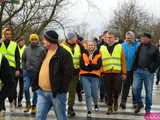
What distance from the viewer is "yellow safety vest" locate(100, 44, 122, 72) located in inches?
530

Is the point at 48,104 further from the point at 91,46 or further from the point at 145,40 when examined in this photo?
the point at 145,40

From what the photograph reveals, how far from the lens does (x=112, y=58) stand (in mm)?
13523

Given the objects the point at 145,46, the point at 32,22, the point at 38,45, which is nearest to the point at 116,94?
the point at 145,46

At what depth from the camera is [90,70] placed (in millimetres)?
13203

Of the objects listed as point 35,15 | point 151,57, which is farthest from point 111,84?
point 35,15

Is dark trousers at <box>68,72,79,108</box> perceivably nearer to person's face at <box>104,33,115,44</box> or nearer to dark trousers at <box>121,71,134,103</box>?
person's face at <box>104,33,115,44</box>

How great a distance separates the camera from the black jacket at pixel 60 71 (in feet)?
28.8

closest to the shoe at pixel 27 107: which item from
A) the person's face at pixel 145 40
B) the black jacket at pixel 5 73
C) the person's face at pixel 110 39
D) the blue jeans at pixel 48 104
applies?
the person's face at pixel 110 39

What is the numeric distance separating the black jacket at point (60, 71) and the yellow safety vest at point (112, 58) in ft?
14.9

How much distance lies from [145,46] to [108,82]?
128 cm

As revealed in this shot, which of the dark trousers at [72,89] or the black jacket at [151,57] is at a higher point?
the black jacket at [151,57]

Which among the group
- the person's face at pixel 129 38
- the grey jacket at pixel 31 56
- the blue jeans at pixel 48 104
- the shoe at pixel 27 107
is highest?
the person's face at pixel 129 38

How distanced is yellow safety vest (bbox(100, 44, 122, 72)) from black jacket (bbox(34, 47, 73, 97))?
4.55 metres

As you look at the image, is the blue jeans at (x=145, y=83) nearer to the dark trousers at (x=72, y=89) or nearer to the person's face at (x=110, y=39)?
the person's face at (x=110, y=39)
